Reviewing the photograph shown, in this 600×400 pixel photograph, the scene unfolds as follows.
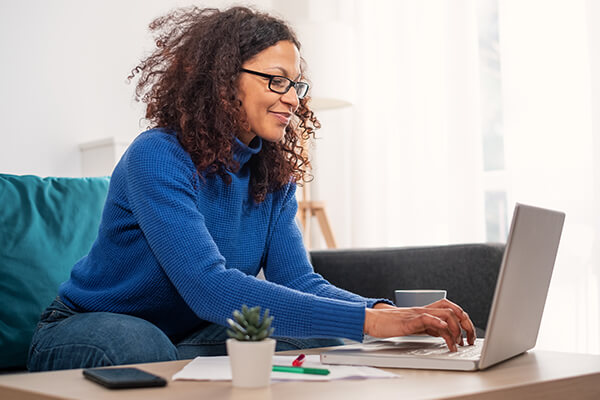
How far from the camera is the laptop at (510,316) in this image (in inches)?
35.1

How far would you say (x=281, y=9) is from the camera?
12.1 ft

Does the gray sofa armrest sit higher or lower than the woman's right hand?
lower

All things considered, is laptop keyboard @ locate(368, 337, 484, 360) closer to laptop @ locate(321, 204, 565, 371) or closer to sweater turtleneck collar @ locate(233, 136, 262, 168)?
laptop @ locate(321, 204, 565, 371)

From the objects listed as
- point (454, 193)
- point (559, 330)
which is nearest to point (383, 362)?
point (559, 330)

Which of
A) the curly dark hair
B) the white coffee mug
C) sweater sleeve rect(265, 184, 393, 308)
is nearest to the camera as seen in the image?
the white coffee mug

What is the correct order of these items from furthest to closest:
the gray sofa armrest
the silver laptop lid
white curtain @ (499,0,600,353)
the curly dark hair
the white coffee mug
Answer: white curtain @ (499,0,600,353)
the gray sofa armrest
the curly dark hair
the white coffee mug
the silver laptop lid

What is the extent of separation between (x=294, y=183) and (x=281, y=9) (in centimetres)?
228

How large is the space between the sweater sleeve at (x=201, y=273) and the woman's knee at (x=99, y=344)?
0.30 feet

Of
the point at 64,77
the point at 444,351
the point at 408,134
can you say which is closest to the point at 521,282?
the point at 444,351

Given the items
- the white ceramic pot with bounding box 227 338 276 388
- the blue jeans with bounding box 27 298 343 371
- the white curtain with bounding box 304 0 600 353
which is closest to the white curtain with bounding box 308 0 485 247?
the white curtain with bounding box 304 0 600 353

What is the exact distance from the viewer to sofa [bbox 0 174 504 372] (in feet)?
5.08

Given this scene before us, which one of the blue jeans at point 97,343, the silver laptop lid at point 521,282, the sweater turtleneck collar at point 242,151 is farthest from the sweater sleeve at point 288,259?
the silver laptop lid at point 521,282

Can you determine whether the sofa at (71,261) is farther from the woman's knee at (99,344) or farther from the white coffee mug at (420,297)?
the white coffee mug at (420,297)

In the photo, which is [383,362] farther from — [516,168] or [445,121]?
[445,121]
